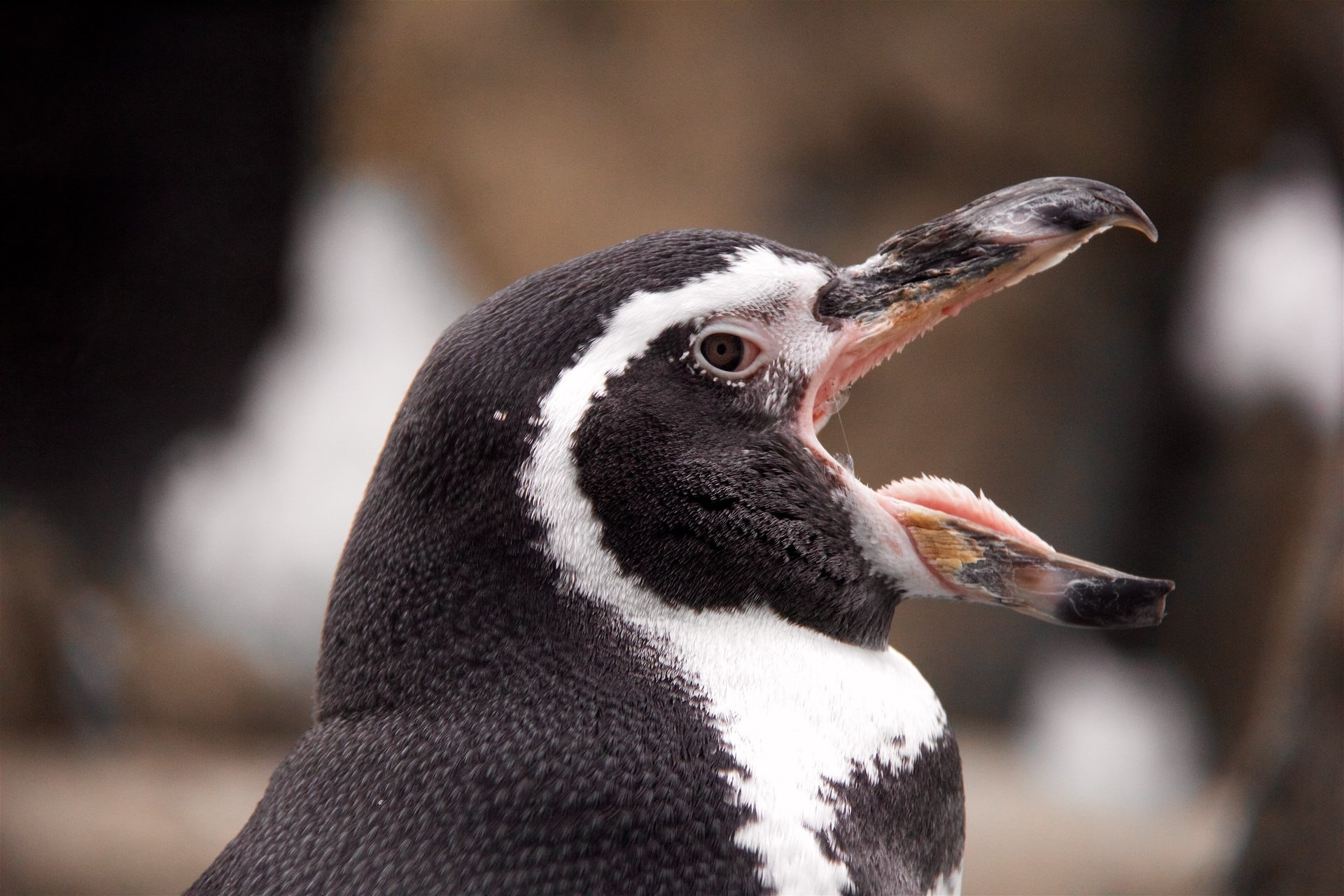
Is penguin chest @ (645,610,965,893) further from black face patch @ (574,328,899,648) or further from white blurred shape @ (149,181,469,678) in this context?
white blurred shape @ (149,181,469,678)

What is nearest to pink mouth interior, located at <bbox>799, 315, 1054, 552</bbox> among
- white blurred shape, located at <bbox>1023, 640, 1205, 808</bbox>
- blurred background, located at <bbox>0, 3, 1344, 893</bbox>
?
blurred background, located at <bbox>0, 3, 1344, 893</bbox>

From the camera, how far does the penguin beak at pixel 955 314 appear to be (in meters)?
1.01

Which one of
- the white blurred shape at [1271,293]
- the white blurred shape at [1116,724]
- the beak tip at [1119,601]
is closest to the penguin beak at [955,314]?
the beak tip at [1119,601]

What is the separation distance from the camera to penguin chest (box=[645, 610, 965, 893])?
2.91ft

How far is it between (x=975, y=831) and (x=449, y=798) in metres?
3.08

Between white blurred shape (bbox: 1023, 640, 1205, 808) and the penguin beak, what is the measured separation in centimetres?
398

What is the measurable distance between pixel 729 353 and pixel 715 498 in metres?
0.13

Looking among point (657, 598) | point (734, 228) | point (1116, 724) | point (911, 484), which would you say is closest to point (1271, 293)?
point (1116, 724)

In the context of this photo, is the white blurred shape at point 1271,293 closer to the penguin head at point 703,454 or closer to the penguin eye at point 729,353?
the penguin head at point 703,454

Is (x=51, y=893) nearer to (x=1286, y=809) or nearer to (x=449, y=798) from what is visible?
(x=449, y=798)

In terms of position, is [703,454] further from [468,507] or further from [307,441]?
[307,441]

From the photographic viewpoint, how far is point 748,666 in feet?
3.15

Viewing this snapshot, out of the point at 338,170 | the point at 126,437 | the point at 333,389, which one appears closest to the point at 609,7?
the point at 338,170

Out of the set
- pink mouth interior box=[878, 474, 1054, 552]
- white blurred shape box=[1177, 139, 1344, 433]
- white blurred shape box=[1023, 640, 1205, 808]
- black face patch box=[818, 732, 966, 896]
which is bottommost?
black face patch box=[818, 732, 966, 896]
